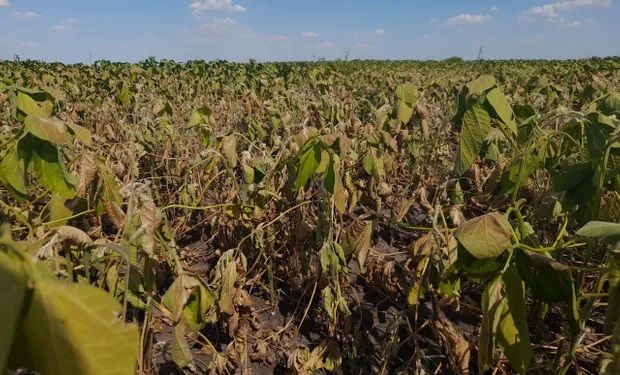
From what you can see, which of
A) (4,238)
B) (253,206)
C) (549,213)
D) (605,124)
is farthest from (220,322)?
(4,238)

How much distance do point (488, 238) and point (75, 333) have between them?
79cm

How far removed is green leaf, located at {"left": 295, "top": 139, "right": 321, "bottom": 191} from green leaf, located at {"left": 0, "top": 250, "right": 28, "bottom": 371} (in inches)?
48.9

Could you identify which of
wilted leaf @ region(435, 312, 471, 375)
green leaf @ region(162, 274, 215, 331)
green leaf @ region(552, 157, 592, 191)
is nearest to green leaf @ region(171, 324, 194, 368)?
green leaf @ region(162, 274, 215, 331)

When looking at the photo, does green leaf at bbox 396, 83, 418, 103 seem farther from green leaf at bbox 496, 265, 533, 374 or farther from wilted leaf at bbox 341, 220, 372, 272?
green leaf at bbox 496, 265, 533, 374

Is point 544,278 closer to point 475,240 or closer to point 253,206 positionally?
point 475,240

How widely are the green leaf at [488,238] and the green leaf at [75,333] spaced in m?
0.73

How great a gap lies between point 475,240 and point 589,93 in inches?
118

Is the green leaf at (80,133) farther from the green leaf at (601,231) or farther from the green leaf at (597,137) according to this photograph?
the green leaf at (597,137)

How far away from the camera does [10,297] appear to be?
0.38 m

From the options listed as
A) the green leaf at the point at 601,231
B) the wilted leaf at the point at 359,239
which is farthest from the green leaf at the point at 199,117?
the green leaf at the point at 601,231

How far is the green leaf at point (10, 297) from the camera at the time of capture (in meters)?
0.36

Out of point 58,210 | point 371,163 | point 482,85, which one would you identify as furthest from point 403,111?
point 58,210

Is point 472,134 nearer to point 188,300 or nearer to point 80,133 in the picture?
point 188,300

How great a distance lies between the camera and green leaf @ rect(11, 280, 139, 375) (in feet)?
1.39
